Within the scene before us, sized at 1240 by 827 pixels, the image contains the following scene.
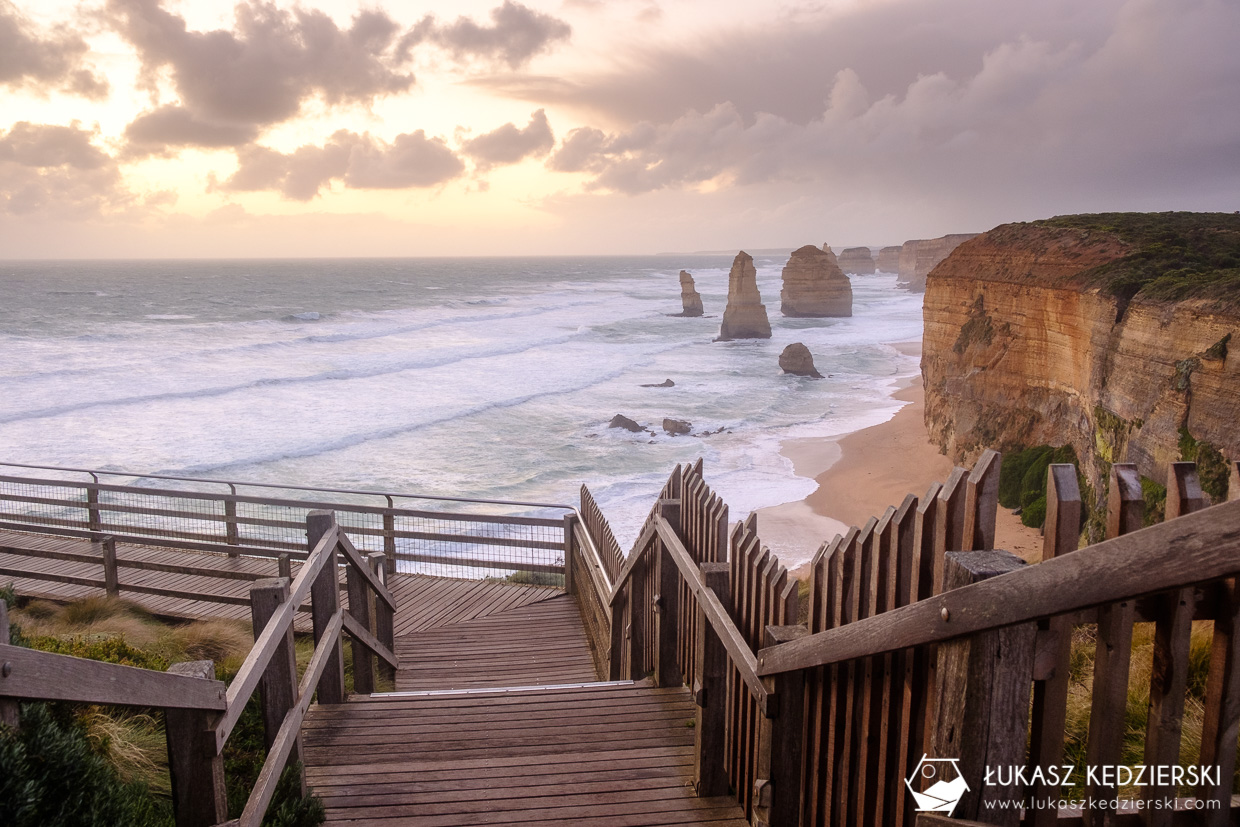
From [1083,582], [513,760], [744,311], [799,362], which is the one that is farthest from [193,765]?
[744,311]

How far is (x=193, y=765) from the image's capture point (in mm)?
2721

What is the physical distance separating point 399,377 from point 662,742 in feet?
151

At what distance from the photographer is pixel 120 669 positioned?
2.21 m

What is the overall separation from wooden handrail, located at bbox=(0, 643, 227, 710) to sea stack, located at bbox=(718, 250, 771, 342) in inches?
2566

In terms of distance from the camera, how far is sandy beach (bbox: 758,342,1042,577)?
1907cm

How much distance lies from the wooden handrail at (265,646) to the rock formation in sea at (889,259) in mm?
164216

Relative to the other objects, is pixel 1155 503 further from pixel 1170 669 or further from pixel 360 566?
Result: pixel 1170 669

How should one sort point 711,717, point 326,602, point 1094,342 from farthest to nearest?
1. point 1094,342
2. point 326,602
3. point 711,717

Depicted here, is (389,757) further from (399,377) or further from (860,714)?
(399,377)

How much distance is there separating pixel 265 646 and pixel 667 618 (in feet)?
8.00

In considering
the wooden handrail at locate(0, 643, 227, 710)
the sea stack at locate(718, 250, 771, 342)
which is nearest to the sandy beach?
the wooden handrail at locate(0, 643, 227, 710)

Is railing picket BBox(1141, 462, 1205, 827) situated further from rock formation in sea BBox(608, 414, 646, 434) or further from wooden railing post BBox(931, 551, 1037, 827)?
rock formation in sea BBox(608, 414, 646, 434)

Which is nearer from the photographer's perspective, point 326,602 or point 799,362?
point 326,602

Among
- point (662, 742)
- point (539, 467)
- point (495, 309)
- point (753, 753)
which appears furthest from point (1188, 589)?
point (495, 309)
